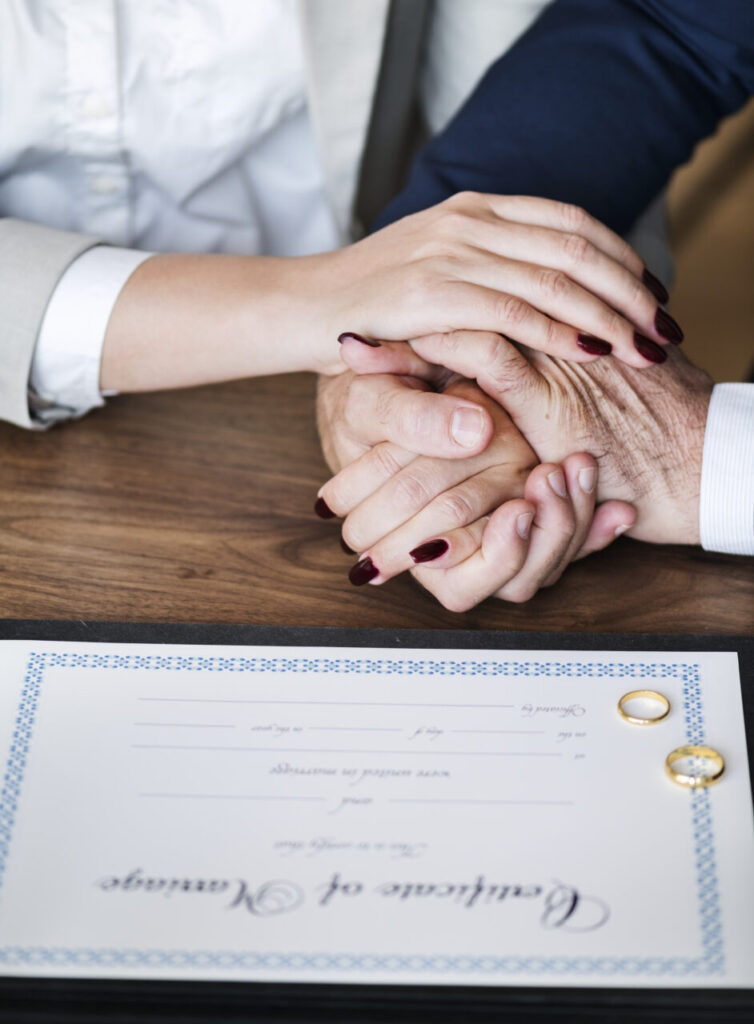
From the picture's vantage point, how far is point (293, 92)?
33.9 inches

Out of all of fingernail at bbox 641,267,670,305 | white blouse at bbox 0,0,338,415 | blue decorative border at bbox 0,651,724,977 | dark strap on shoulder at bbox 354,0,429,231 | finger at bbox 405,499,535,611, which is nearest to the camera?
blue decorative border at bbox 0,651,724,977

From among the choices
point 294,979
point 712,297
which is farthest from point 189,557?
point 712,297

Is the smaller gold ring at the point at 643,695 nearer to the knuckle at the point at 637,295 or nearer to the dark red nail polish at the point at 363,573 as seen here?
the dark red nail polish at the point at 363,573

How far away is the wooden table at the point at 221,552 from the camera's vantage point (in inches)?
22.6

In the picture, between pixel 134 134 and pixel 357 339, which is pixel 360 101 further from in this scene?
pixel 357 339

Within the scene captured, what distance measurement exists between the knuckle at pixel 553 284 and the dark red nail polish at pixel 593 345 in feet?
0.09

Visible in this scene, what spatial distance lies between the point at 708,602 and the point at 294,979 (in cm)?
32

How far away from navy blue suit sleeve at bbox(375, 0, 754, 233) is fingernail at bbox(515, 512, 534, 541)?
32 centimetres

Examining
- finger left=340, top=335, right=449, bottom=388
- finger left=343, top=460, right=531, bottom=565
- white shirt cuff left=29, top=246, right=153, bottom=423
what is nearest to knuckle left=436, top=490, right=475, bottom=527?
finger left=343, top=460, right=531, bottom=565

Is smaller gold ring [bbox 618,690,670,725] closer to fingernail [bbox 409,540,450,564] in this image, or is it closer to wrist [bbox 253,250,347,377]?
fingernail [bbox 409,540,450,564]

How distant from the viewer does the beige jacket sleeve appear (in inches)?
26.6
